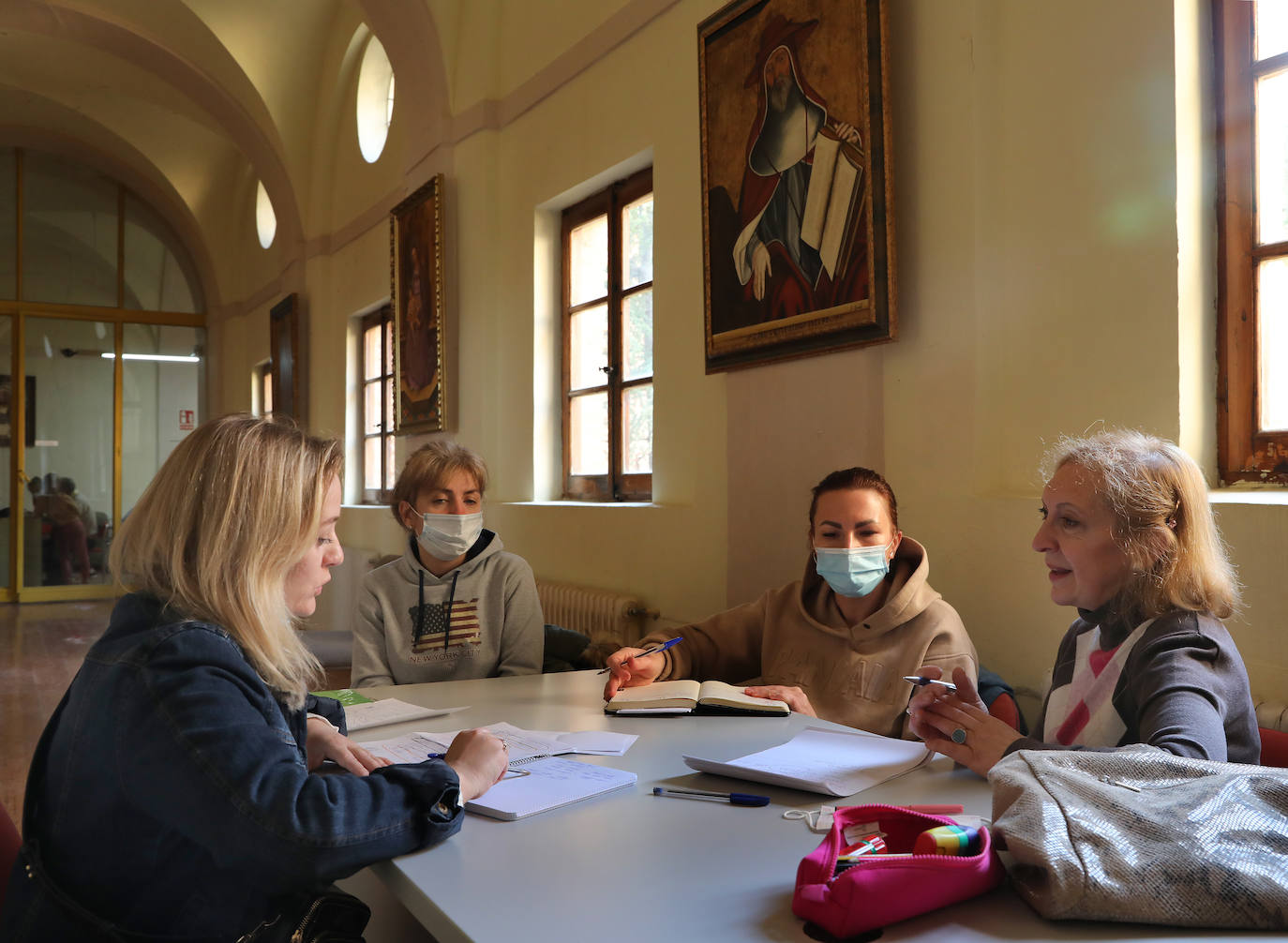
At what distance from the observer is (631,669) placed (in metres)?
2.83

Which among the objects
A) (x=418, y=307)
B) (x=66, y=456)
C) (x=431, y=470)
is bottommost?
(x=431, y=470)

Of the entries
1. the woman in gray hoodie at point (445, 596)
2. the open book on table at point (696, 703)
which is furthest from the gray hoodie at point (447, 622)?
the open book on table at point (696, 703)

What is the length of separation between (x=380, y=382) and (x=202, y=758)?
7870 mm

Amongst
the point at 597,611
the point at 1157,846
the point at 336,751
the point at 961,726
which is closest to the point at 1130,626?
the point at 961,726

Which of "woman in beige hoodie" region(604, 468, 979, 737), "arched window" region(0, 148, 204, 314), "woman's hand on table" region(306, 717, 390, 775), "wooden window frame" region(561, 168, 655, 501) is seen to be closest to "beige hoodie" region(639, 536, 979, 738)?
"woman in beige hoodie" region(604, 468, 979, 737)

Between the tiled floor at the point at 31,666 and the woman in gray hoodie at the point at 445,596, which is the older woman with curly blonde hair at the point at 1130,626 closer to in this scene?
the woman in gray hoodie at the point at 445,596

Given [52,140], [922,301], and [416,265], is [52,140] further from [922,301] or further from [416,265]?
[922,301]

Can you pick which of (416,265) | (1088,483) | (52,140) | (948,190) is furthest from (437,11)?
(52,140)

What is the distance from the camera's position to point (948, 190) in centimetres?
338

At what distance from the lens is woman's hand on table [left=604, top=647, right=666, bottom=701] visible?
2.70 meters

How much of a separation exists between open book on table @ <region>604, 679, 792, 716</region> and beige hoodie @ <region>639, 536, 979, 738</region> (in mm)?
432

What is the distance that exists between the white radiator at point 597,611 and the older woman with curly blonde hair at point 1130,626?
9.01ft

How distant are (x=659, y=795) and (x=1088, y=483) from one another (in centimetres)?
105

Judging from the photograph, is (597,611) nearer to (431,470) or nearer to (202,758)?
(431,470)
